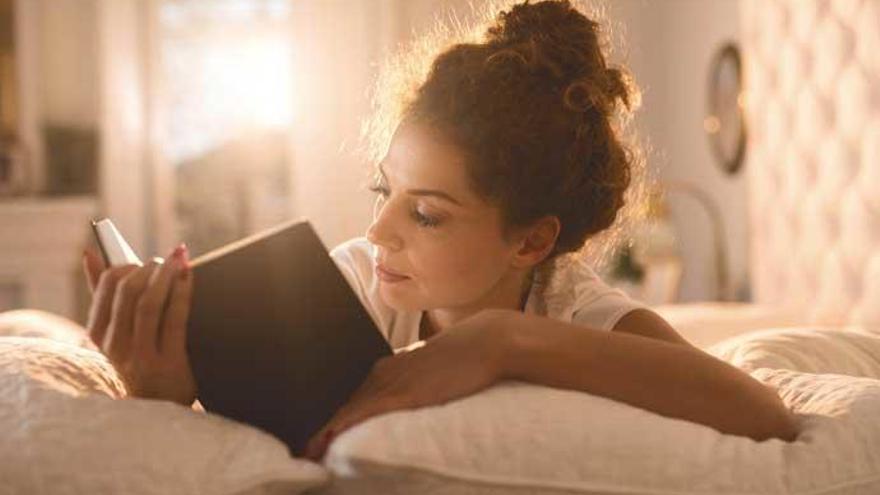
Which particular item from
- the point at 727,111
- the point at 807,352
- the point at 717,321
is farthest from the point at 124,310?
the point at 727,111

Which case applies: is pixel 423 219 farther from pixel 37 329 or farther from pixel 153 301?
pixel 37 329

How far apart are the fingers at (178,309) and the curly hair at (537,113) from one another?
1.26 ft

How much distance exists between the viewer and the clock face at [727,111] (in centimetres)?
387

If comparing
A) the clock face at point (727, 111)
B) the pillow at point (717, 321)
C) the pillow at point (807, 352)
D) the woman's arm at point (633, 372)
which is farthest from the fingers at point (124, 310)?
the clock face at point (727, 111)

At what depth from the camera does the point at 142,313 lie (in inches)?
32.0

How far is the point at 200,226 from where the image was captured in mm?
4699

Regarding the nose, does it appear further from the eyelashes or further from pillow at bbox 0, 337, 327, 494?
pillow at bbox 0, 337, 327, 494

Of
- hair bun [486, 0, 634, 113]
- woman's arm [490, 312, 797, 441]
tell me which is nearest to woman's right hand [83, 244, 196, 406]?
woman's arm [490, 312, 797, 441]

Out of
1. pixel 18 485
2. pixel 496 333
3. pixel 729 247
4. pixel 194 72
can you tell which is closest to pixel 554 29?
pixel 496 333

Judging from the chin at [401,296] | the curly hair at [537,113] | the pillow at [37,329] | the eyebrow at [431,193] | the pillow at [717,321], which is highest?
the curly hair at [537,113]

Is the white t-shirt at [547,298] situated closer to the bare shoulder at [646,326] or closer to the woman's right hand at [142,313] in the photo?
the bare shoulder at [646,326]

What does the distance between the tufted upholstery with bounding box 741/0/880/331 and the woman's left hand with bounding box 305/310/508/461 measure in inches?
69.2

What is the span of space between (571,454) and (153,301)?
0.33 meters

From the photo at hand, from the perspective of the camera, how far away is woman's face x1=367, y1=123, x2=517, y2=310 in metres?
1.11
